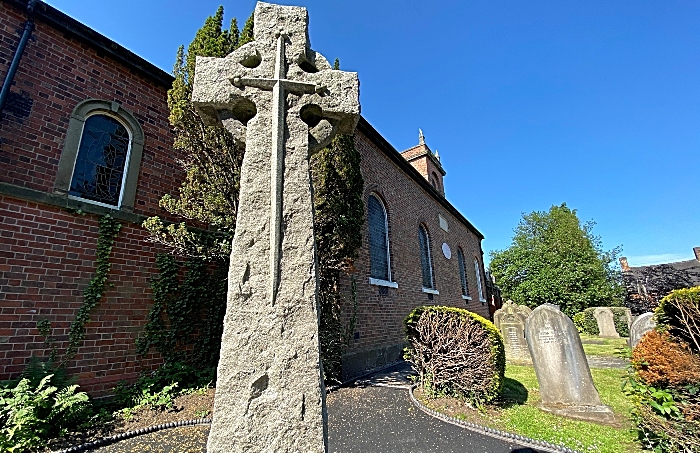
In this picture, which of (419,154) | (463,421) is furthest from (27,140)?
(419,154)

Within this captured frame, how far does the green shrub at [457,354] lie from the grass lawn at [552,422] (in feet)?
1.00

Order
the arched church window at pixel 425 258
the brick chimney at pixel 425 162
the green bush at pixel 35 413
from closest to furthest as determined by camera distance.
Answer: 1. the green bush at pixel 35 413
2. the arched church window at pixel 425 258
3. the brick chimney at pixel 425 162

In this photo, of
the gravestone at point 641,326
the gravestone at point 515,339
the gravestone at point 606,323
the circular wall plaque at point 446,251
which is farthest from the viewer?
the gravestone at point 606,323

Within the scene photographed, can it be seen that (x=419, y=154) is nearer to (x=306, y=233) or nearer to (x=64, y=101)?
(x=64, y=101)

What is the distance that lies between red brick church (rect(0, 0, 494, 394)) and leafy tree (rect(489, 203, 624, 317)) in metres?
24.2

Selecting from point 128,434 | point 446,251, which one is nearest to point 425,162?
point 446,251

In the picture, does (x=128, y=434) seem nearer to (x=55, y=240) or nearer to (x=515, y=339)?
(x=55, y=240)

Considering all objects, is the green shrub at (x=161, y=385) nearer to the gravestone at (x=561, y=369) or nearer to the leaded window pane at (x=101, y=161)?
the leaded window pane at (x=101, y=161)

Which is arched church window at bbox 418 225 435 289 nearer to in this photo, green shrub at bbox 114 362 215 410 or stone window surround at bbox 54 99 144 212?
green shrub at bbox 114 362 215 410

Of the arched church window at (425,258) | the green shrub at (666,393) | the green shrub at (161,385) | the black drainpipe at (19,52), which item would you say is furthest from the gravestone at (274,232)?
the arched church window at (425,258)

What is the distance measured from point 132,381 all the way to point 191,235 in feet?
8.60

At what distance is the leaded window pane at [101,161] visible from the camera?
218 inches

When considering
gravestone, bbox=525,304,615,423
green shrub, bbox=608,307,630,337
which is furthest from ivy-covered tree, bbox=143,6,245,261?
green shrub, bbox=608,307,630,337

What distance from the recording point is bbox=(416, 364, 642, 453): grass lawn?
3825 mm
